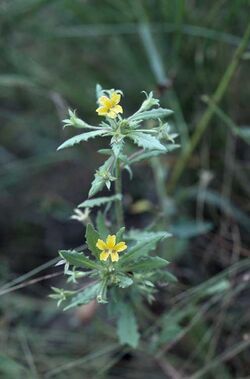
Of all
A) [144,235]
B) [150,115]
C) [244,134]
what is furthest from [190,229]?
[150,115]

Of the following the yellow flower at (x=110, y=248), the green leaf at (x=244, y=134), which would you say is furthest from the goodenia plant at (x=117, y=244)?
the green leaf at (x=244, y=134)

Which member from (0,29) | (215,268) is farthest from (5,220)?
(215,268)

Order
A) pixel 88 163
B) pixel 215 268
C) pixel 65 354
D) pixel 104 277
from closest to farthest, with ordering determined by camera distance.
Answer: pixel 104 277 → pixel 65 354 → pixel 215 268 → pixel 88 163

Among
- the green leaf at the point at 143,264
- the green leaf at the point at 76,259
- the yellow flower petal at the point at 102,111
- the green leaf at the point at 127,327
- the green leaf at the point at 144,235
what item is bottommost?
the green leaf at the point at 127,327

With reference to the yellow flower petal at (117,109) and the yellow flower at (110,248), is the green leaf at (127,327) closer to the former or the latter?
the yellow flower at (110,248)

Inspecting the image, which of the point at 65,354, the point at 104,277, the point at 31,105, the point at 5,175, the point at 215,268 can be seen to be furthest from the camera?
the point at 31,105

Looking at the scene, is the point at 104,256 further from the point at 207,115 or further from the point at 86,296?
the point at 207,115

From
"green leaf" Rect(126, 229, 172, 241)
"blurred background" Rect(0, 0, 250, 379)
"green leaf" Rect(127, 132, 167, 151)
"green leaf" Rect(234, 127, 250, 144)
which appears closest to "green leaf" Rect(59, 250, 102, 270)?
"green leaf" Rect(126, 229, 172, 241)

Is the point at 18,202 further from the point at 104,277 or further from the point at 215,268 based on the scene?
the point at 104,277
